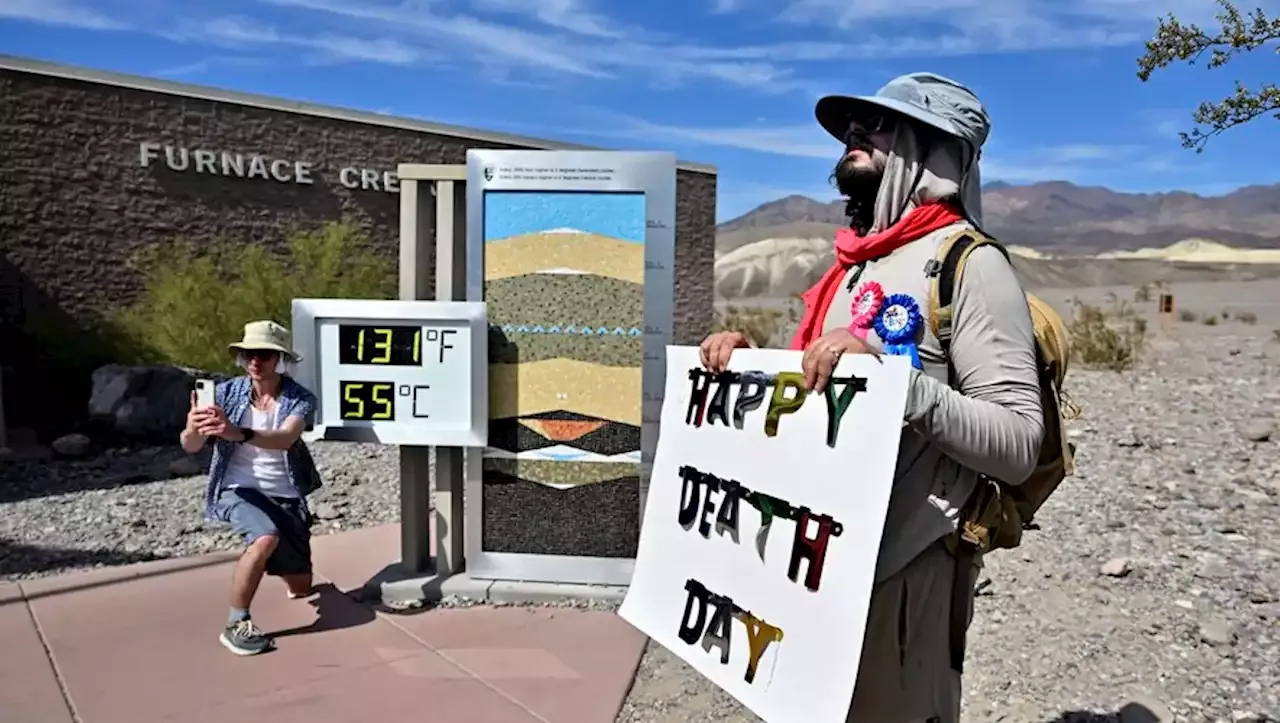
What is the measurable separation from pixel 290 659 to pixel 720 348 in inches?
111

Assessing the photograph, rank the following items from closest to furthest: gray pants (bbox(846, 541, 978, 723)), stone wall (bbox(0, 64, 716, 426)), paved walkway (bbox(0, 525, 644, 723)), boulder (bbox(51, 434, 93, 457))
Answer: gray pants (bbox(846, 541, 978, 723))
paved walkway (bbox(0, 525, 644, 723))
boulder (bbox(51, 434, 93, 457))
stone wall (bbox(0, 64, 716, 426))

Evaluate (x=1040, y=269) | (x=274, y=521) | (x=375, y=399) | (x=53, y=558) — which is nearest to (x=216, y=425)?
(x=274, y=521)

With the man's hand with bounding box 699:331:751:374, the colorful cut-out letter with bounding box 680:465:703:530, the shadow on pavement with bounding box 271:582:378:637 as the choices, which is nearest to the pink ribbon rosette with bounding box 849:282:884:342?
the man's hand with bounding box 699:331:751:374

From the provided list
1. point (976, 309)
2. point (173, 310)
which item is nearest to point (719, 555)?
point (976, 309)

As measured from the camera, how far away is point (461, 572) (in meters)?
4.98

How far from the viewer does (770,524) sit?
2012 mm

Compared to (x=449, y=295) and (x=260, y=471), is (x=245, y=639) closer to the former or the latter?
(x=260, y=471)

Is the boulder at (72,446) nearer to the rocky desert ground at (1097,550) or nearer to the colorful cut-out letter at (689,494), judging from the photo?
the rocky desert ground at (1097,550)

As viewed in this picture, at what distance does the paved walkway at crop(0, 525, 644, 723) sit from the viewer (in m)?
3.60

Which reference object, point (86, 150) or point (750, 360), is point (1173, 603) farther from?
point (86, 150)

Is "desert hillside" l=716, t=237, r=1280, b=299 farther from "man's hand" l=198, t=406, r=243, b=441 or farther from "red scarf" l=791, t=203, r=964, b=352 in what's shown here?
"red scarf" l=791, t=203, r=964, b=352

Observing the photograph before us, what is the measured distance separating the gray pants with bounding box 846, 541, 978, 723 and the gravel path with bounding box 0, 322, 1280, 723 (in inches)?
67.6

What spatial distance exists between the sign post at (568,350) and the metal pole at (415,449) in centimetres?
17

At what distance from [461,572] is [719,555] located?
10.2 ft
